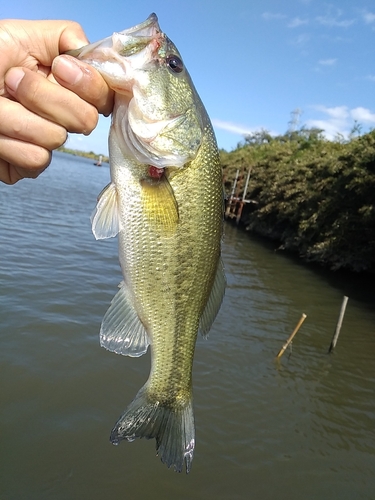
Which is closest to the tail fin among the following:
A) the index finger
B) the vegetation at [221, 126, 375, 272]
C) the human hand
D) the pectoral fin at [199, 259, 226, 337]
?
the pectoral fin at [199, 259, 226, 337]

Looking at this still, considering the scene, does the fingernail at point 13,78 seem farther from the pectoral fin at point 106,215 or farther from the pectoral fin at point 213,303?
the pectoral fin at point 213,303

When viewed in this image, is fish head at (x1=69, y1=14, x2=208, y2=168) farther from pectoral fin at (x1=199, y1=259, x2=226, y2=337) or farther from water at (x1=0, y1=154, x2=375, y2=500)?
water at (x1=0, y1=154, x2=375, y2=500)

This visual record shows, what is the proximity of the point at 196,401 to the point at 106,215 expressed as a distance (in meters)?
5.39

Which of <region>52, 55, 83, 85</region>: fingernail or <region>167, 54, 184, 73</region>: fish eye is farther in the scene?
<region>167, 54, 184, 73</region>: fish eye

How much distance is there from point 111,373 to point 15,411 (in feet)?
5.62

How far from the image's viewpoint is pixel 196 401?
21.6ft

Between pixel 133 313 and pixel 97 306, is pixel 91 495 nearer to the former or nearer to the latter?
pixel 133 313

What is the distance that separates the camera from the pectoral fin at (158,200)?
193cm

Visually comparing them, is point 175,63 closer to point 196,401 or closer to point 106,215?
point 106,215

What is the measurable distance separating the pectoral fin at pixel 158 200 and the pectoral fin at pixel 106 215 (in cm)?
15

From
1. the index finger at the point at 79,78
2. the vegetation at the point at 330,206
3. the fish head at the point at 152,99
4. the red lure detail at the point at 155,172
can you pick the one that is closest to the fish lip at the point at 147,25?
the fish head at the point at 152,99

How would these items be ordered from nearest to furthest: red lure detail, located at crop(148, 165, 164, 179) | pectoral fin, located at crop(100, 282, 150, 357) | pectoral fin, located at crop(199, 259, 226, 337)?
red lure detail, located at crop(148, 165, 164, 179) → pectoral fin, located at crop(100, 282, 150, 357) → pectoral fin, located at crop(199, 259, 226, 337)

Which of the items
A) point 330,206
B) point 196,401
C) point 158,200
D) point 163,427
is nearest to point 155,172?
point 158,200

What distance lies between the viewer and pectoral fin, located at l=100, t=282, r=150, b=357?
2.14 m
